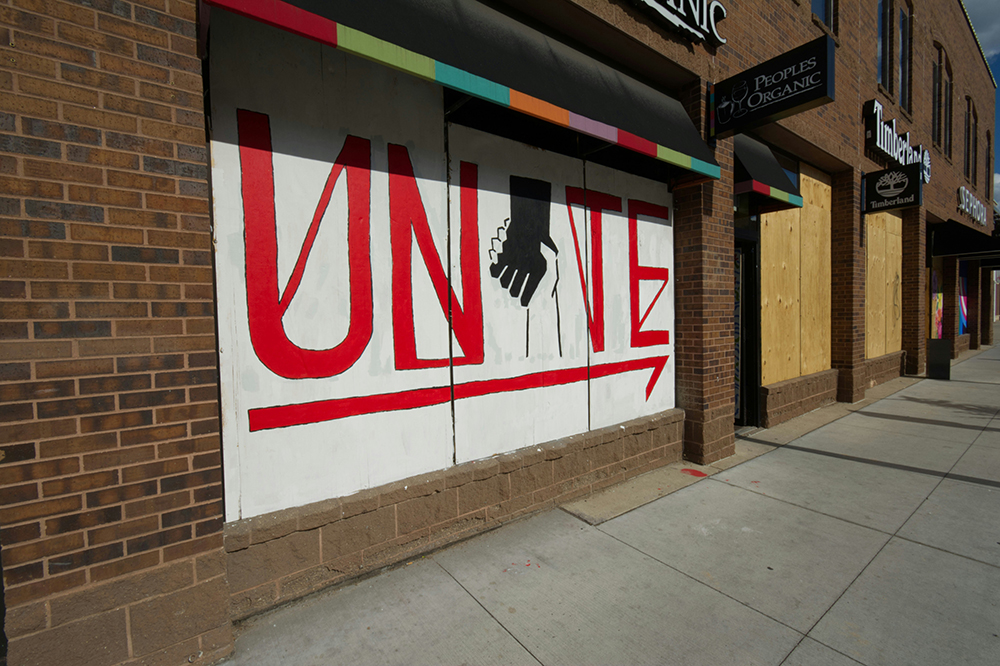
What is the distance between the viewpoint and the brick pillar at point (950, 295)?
599 inches

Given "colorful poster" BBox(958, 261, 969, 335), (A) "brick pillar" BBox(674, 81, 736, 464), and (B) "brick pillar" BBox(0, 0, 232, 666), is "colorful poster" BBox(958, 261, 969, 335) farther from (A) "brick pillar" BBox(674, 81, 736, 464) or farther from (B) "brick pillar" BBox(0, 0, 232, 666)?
(B) "brick pillar" BBox(0, 0, 232, 666)

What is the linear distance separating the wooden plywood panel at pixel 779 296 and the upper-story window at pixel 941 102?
9671mm

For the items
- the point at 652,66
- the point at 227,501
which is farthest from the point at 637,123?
the point at 227,501

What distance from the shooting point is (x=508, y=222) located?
12.8 ft

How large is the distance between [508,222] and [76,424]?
301cm

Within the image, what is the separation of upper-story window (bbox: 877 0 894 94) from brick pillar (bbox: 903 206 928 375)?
3.34 meters

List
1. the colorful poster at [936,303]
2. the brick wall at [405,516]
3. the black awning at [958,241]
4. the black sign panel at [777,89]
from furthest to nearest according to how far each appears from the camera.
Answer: the colorful poster at [936,303]
the black awning at [958,241]
the black sign panel at [777,89]
the brick wall at [405,516]

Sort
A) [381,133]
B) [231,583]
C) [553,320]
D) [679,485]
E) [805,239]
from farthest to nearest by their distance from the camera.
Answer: [805,239] → [679,485] → [553,320] → [381,133] → [231,583]

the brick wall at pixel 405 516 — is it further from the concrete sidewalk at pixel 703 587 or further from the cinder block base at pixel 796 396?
the cinder block base at pixel 796 396

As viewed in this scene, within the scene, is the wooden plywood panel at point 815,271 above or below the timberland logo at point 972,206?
below

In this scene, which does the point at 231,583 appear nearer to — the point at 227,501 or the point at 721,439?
the point at 227,501

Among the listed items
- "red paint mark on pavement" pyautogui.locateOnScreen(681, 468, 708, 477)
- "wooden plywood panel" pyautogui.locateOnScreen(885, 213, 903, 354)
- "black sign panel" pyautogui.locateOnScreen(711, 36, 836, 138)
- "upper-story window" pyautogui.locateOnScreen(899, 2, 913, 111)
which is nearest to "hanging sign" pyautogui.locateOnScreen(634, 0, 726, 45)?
"black sign panel" pyautogui.locateOnScreen(711, 36, 836, 138)

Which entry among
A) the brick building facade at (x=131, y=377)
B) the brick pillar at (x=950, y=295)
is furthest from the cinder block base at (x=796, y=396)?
the brick pillar at (x=950, y=295)

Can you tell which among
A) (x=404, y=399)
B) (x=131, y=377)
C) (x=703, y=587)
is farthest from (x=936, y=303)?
(x=131, y=377)
